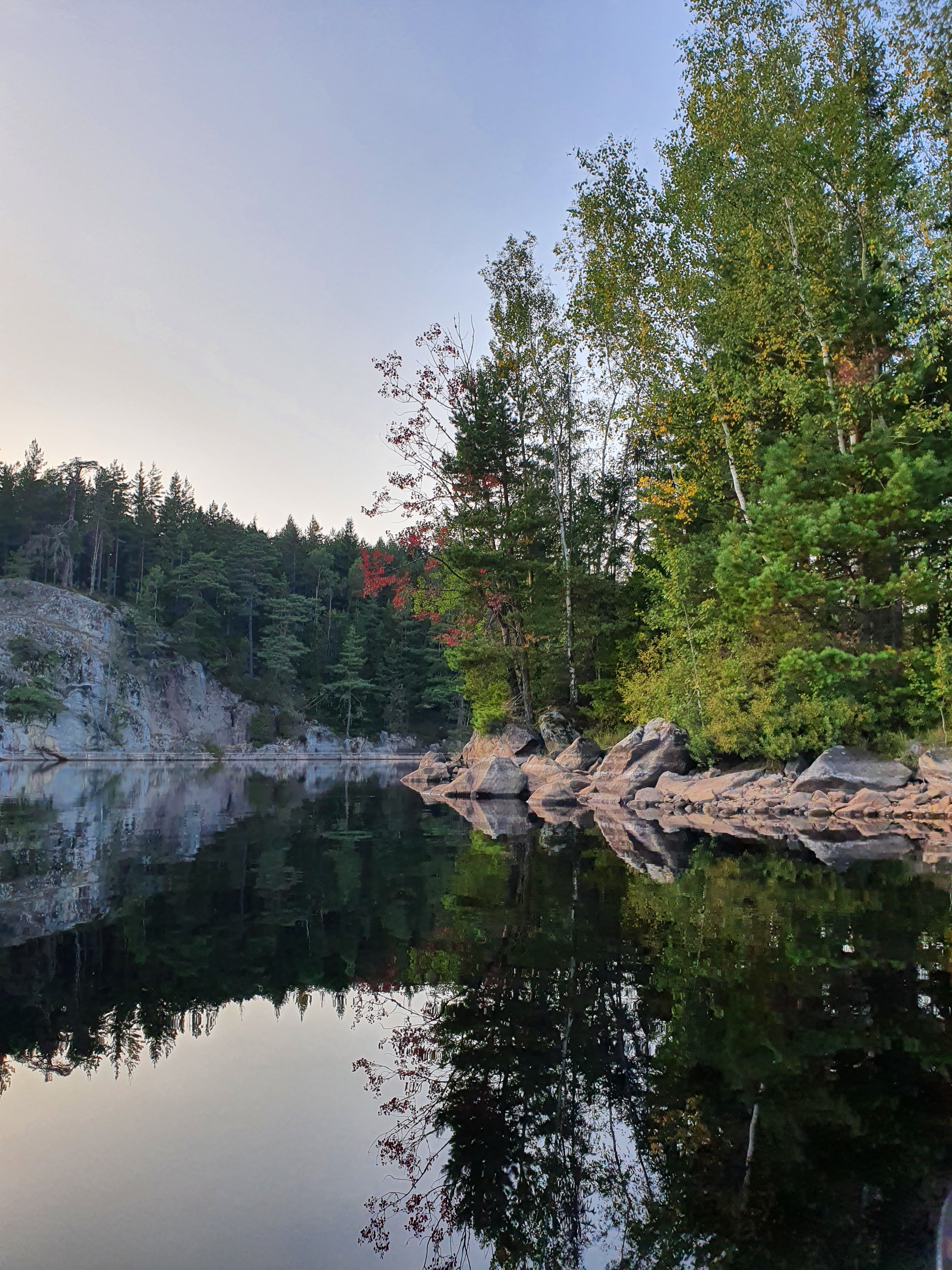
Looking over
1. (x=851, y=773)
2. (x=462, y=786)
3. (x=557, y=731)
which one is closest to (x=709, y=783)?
(x=851, y=773)

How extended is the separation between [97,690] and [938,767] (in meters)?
64.5

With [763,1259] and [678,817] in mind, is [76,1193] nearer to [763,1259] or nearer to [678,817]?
[763,1259]

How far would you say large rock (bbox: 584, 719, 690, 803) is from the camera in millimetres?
21312

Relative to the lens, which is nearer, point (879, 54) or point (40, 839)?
point (40, 839)

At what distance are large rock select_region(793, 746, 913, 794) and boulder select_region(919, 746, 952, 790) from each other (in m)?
0.49

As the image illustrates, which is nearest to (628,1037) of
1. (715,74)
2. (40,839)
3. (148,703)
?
(40,839)

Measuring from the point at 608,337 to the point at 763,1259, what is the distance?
77.0ft

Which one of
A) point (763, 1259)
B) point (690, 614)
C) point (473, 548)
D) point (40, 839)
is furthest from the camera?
point (473, 548)

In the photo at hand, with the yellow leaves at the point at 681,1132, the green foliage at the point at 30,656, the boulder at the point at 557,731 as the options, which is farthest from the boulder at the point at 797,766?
the green foliage at the point at 30,656

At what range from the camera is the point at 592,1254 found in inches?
113

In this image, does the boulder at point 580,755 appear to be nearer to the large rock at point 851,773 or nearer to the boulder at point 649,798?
the boulder at point 649,798

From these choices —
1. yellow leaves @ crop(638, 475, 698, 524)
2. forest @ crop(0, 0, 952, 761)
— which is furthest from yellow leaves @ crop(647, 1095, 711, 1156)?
yellow leaves @ crop(638, 475, 698, 524)

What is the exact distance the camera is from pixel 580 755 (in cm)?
2569

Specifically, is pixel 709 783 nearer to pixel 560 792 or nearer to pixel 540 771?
pixel 560 792
